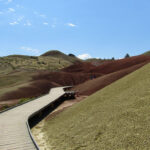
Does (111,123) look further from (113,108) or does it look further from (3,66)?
(3,66)

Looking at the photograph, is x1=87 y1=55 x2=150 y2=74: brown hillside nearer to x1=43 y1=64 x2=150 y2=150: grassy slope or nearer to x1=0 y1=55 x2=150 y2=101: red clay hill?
x1=0 y1=55 x2=150 y2=101: red clay hill

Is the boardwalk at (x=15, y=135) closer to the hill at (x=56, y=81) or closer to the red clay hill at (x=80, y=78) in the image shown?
the hill at (x=56, y=81)

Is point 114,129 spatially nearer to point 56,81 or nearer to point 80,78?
point 56,81

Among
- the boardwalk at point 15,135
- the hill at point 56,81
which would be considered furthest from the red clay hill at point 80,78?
the boardwalk at point 15,135

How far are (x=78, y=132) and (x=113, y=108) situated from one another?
8.39 feet

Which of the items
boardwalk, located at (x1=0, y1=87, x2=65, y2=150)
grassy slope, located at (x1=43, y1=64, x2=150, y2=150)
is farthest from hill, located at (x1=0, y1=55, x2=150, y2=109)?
grassy slope, located at (x1=43, y1=64, x2=150, y2=150)

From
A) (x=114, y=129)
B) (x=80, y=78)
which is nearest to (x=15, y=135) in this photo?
(x=114, y=129)

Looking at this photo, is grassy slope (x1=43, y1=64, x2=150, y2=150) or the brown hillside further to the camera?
the brown hillside

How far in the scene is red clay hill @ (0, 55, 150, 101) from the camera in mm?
34219

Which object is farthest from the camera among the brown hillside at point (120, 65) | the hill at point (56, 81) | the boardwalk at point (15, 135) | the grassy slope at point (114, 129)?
the brown hillside at point (120, 65)

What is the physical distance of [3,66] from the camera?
94.8 m

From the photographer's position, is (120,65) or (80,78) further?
(120,65)

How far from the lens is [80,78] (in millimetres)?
59969

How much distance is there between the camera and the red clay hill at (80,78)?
34219mm
